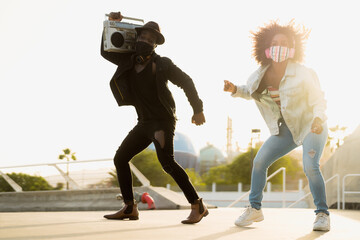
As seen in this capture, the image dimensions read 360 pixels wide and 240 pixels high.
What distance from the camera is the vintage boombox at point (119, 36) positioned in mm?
4734

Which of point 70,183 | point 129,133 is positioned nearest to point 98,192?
point 70,183

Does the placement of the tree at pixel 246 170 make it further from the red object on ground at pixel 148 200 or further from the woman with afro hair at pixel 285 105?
the woman with afro hair at pixel 285 105

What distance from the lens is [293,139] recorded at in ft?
15.3

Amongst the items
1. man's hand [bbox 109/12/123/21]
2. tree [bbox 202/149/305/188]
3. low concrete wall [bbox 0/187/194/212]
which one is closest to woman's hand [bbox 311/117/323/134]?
man's hand [bbox 109/12/123/21]

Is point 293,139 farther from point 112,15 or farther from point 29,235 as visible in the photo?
point 29,235

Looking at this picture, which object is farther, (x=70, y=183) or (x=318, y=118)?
(x=70, y=183)

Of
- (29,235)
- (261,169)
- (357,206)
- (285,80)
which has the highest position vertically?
(285,80)

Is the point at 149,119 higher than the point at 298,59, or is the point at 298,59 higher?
the point at 298,59

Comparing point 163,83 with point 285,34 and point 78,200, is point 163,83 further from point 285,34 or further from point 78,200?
point 78,200

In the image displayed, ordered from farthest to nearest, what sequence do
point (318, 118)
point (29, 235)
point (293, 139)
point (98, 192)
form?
point (98, 192), point (293, 139), point (318, 118), point (29, 235)

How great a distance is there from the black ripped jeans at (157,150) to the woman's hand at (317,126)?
1.17 meters

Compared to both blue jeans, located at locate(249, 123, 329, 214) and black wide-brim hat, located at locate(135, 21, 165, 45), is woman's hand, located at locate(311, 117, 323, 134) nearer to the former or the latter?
blue jeans, located at locate(249, 123, 329, 214)

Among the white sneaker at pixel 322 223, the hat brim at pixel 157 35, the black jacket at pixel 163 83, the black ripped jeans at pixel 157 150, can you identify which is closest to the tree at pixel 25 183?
the black ripped jeans at pixel 157 150

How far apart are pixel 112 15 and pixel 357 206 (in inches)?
455
